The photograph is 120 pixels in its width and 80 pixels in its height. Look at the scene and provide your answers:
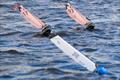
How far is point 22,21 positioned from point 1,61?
27.8 feet

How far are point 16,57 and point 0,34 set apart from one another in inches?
187

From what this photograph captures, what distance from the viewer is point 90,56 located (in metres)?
21.5

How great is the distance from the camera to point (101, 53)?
22.0m

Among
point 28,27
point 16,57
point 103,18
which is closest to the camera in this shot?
point 16,57

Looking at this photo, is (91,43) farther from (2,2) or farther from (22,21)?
(2,2)

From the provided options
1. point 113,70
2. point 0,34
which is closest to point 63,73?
point 113,70

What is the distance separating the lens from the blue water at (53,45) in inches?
747

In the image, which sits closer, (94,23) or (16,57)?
(16,57)

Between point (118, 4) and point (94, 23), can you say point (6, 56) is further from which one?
point (118, 4)

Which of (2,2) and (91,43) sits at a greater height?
(2,2)

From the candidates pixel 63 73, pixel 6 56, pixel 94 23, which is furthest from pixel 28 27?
pixel 63 73

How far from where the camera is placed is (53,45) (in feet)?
76.1

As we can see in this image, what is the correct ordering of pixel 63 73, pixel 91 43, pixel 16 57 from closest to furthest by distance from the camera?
pixel 63 73 < pixel 16 57 < pixel 91 43

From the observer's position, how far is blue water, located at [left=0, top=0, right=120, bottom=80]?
19.0 m
